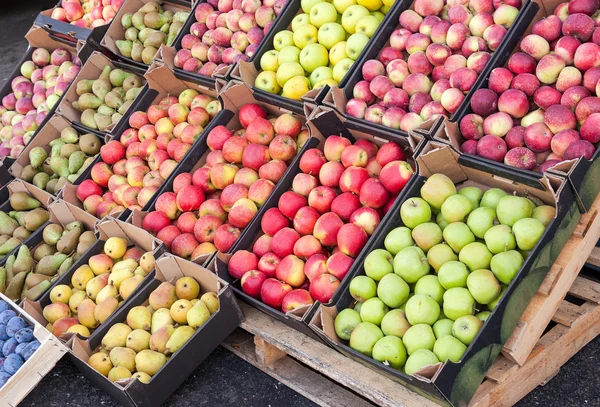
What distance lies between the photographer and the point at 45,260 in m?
3.30

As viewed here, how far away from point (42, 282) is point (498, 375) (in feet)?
7.19

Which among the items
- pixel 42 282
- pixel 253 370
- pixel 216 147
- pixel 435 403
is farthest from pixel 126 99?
pixel 435 403

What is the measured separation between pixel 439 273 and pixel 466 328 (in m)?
0.25

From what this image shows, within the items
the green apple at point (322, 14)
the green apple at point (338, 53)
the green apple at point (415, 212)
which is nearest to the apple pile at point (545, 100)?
the green apple at point (415, 212)

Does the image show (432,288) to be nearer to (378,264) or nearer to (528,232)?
(378,264)

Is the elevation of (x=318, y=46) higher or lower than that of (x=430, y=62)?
lower

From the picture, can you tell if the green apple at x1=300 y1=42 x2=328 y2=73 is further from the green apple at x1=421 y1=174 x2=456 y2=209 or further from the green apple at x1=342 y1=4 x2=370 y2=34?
the green apple at x1=421 y1=174 x2=456 y2=209

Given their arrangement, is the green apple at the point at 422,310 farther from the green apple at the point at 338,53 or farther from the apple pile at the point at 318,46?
the green apple at the point at 338,53

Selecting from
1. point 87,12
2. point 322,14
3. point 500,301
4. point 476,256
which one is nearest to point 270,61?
point 322,14

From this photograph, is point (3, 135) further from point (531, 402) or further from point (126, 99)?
point (531, 402)

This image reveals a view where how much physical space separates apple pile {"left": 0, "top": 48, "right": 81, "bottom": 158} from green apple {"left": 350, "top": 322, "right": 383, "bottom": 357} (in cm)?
277

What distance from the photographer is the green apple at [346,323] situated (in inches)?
95.5

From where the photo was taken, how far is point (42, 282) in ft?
10.5

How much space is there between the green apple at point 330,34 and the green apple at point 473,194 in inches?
47.2
